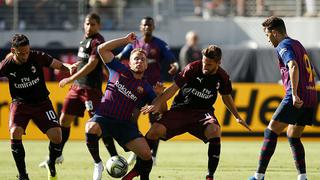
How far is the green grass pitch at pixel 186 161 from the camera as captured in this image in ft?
41.3

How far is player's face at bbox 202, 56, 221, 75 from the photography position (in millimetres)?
11000

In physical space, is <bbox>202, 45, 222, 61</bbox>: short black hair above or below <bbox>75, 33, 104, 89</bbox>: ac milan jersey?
above

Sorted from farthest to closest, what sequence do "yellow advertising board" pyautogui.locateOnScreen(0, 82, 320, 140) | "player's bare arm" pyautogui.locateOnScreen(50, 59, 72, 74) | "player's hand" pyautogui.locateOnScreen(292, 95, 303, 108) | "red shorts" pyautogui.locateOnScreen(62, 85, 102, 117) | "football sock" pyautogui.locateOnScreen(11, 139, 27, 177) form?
1. "yellow advertising board" pyautogui.locateOnScreen(0, 82, 320, 140)
2. "red shorts" pyautogui.locateOnScreen(62, 85, 102, 117)
3. "player's bare arm" pyautogui.locateOnScreen(50, 59, 72, 74)
4. "football sock" pyautogui.locateOnScreen(11, 139, 27, 177)
5. "player's hand" pyautogui.locateOnScreen(292, 95, 303, 108)

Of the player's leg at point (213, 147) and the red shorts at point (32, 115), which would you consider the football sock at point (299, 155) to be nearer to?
the player's leg at point (213, 147)

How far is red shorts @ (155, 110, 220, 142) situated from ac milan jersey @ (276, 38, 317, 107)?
110 centimetres

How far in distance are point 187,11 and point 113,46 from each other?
16150mm

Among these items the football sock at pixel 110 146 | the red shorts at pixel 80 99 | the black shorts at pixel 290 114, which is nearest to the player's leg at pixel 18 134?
the football sock at pixel 110 146

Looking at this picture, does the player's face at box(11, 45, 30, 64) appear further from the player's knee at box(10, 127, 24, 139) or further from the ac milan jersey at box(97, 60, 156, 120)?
the ac milan jersey at box(97, 60, 156, 120)

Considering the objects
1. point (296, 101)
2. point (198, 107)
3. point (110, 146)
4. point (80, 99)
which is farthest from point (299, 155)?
point (80, 99)

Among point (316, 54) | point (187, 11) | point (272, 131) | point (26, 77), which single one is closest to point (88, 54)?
point (26, 77)

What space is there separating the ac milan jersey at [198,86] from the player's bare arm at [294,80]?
1013 mm

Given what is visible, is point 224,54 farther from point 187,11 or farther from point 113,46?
point 113,46

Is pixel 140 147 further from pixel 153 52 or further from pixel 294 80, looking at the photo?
pixel 153 52

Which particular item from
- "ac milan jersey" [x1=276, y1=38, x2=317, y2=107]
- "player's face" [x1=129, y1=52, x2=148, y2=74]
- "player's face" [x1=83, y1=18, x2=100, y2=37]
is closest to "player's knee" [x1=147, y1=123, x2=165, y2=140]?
"player's face" [x1=129, y1=52, x2=148, y2=74]
